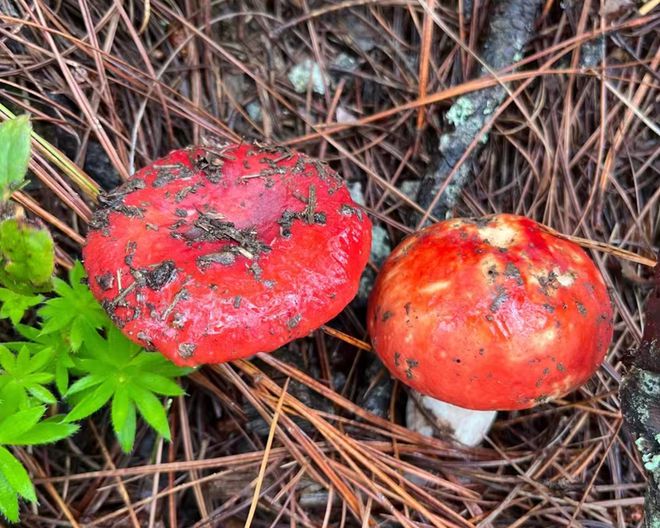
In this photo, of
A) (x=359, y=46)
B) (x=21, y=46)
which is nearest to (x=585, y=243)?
(x=359, y=46)

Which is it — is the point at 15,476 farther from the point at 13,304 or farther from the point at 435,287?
the point at 435,287

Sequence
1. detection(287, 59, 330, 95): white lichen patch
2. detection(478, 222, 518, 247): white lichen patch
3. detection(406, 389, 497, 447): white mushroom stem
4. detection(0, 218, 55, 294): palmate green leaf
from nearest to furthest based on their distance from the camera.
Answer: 1. detection(0, 218, 55, 294): palmate green leaf
2. detection(478, 222, 518, 247): white lichen patch
3. detection(406, 389, 497, 447): white mushroom stem
4. detection(287, 59, 330, 95): white lichen patch

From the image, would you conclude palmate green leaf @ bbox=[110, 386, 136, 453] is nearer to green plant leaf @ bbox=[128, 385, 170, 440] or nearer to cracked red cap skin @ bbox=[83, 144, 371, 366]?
green plant leaf @ bbox=[128, 385, 170, 440]

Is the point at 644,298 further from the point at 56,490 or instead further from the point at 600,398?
the point at 56,490

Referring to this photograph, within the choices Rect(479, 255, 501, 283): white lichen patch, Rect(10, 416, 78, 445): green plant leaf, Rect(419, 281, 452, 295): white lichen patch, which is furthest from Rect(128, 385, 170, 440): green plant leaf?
Rect(479, 255, 501, 283): white lichen patch

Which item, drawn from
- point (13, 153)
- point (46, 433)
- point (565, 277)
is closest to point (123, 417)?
point (46, 433)
